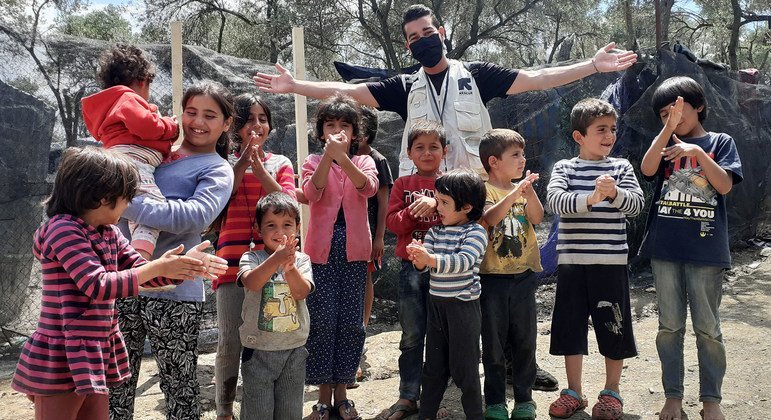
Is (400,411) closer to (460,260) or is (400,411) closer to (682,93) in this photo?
(460,260)

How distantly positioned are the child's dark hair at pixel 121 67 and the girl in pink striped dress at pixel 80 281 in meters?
0.72

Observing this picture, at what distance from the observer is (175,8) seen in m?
17.3

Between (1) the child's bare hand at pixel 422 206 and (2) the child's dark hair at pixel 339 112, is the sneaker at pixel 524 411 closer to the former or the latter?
(1) the child's bare hand at pixel 422 206

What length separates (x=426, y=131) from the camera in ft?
11.5

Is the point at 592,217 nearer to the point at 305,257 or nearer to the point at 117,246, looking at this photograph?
the point at 305,257

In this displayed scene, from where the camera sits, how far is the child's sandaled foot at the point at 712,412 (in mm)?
3344

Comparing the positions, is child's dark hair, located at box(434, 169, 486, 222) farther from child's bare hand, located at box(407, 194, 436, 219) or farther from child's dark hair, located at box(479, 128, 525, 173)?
child's dark hair, located at box(479, 128, 525, 173)

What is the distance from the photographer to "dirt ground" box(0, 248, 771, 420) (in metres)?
3.68

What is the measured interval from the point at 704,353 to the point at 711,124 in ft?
15.3

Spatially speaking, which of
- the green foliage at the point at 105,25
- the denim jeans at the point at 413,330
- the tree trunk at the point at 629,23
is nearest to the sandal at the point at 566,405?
the denim jeans at the point at 413,330

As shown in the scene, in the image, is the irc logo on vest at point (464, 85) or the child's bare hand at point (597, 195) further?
the irc logo on vest at point (464, 85)

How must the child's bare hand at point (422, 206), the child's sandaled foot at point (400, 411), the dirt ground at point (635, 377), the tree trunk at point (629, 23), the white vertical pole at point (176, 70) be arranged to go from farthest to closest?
the tree trunk at point (629, 23) < the white vertical pole at point (176, 70) < the dirt ground at point (635, 377) < the child's sandaled foot at point (400, 411) < the child's bare hand at point (422, 206)

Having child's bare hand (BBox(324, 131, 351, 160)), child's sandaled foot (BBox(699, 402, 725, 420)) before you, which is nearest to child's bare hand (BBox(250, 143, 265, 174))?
child's bare hand (BBox(324, 131, 351, 160))

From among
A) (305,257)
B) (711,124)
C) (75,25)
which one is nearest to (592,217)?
(305,257)
